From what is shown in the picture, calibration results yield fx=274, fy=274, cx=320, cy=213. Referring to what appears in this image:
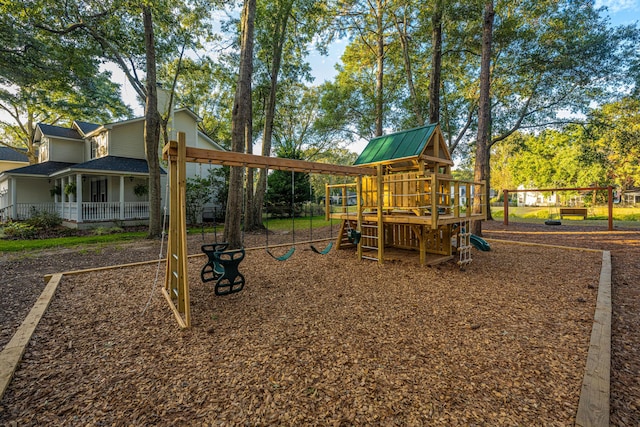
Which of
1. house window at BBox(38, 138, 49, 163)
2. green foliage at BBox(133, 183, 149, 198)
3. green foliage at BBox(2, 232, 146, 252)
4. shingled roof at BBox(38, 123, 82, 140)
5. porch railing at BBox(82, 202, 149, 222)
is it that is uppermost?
shingled roof at BBox(38, 123, 82, 140)

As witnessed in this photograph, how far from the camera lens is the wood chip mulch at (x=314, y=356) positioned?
7.13ft

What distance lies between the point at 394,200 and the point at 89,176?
67.7ft

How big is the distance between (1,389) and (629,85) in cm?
2379

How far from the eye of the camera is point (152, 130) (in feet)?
38.5

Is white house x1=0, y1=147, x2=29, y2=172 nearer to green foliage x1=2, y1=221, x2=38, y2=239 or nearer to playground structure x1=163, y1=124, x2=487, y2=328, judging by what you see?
green foliage x1=2, y1=221, x2=38, y2=239

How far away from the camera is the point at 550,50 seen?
14.1 meters

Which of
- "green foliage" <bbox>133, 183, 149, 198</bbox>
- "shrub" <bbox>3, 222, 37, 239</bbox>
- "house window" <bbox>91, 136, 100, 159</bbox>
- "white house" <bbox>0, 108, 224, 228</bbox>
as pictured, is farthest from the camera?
"house window" <bbox>91, 136, 100, 159</bbox>

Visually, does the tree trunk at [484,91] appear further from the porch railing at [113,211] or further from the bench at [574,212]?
the porch railing at [113,211]

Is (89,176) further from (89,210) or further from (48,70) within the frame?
(48,70)

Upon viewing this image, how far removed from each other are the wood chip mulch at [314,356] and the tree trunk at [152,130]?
707cm

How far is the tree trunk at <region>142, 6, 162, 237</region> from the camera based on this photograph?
37.1ft

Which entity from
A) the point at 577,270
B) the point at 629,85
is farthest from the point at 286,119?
the point at 577,270

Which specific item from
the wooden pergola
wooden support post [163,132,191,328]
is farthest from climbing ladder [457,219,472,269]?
Answer: wooden support post [163,132,191,328]

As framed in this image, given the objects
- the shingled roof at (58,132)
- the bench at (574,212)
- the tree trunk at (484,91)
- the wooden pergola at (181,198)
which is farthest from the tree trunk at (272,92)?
the bench at (574,212)
